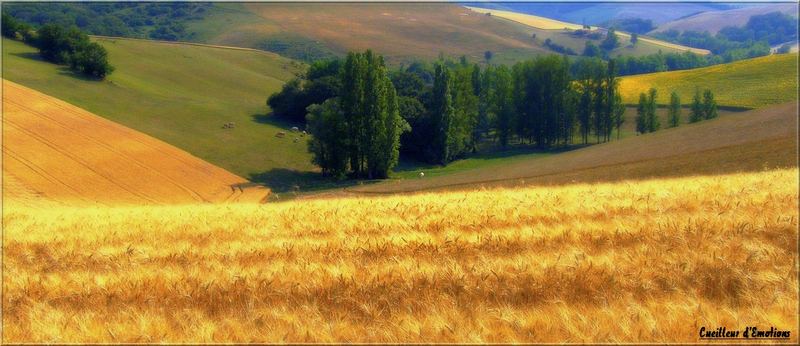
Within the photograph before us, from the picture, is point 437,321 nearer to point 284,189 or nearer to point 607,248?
point 607,248

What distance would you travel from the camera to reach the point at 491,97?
100 metres

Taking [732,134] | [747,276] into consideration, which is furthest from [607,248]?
[732,134]

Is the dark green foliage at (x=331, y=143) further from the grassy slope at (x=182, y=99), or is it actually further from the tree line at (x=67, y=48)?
the tree line at (x=67, y=48)

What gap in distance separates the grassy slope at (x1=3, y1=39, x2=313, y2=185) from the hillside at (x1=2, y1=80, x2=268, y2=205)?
4.51 metres

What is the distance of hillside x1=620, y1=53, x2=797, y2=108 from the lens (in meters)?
83.3

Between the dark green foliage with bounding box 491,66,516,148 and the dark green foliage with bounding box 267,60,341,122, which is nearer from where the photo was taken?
the dark green foliage with bounding box 267,60,341,122

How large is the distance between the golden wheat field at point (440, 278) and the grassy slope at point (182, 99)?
173 feet

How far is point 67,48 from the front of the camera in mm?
90188

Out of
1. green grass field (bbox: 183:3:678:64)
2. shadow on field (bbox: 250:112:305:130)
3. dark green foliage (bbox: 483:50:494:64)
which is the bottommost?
shadow on field (bbox: 250:112:305:130)

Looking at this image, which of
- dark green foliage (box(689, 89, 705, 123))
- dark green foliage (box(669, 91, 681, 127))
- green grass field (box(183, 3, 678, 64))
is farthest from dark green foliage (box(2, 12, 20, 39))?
dark green foliage (box(689, 89, 705, 123))

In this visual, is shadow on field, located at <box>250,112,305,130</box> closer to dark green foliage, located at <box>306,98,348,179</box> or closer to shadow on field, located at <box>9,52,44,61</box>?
dark green foliage, located at <box>306,98,348,179</box>

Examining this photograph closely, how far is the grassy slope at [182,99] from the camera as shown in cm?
7044

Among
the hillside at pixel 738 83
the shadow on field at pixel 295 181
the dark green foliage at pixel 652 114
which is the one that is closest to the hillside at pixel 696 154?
the shadow on field at pixel 295 181

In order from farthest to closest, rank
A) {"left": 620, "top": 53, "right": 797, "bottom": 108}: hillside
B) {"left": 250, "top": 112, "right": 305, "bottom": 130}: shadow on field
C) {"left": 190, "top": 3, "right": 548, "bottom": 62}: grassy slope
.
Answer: {"left": 190, "top": 3, "right": 548, "bottom": 62}: grassy slope < {"left": 250, "top": 112, "right": 305, "bottom": 130}: shadow on field < {"left": 620, "top": 53, "right": 797, "bottom": 108}: hillside
